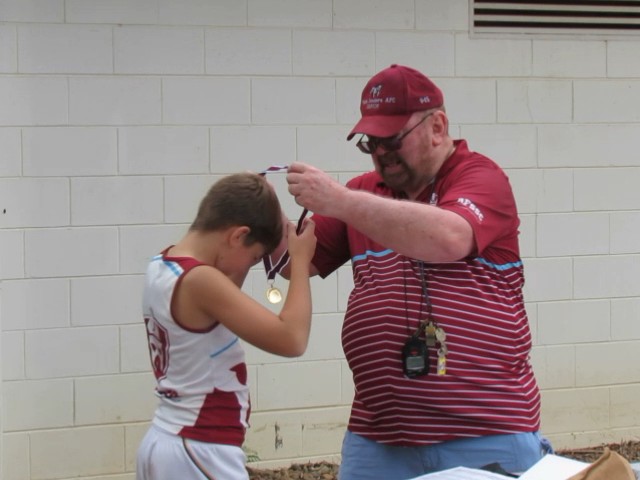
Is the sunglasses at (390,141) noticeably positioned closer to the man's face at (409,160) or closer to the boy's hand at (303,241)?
the man's face at (409,160)

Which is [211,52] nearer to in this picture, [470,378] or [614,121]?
[614,121]

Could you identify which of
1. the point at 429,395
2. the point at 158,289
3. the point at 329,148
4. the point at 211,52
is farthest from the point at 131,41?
the point at 429,395

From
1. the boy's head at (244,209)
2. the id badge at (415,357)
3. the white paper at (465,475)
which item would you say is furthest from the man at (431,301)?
the white paper at (465,475)

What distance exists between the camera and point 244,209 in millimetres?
2842

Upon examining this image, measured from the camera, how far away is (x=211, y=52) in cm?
518

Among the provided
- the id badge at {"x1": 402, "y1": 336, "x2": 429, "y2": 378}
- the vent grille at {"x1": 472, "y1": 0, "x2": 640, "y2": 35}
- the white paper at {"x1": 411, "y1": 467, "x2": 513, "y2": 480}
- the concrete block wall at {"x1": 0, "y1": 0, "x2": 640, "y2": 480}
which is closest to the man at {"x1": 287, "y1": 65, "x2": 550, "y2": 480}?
the id badge at {"x1": 402, "y1": 336, "x2": 429, "y2": 378}

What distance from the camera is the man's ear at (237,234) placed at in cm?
283

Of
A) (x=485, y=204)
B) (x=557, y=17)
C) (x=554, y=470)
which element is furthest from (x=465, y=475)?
(x=557, y=17)

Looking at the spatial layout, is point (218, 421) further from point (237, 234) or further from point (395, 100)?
point (395, 100)

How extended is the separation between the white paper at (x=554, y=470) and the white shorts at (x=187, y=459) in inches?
37.8

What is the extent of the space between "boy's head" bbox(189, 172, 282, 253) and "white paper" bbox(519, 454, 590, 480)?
106 cm

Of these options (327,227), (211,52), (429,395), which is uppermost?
(211,52)

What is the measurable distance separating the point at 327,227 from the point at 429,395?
69cm

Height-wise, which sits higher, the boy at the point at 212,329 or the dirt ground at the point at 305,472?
the boy at the point at 212,329
